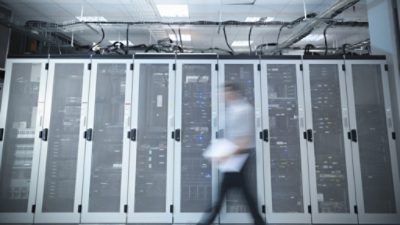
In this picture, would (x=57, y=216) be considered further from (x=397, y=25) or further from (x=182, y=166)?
(x=397, y=25)

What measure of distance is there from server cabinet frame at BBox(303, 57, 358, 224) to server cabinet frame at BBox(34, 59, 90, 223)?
2963 millimetres

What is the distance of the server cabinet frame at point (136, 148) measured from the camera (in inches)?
116

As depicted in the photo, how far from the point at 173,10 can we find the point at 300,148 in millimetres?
2936

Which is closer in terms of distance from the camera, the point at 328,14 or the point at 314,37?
the point at 328,14

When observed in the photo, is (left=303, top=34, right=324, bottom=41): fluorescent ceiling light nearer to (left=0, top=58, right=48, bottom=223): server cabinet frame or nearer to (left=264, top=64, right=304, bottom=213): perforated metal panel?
(left=264, top=64, right=304, bottom=213): perforated metal panel

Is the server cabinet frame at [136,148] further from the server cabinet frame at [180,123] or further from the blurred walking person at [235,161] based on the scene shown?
the blurred walking person at [235,161]

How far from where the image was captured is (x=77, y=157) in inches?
119

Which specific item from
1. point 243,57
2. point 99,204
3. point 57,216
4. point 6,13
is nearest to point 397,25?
point 243,57

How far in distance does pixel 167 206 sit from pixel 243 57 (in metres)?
2.22

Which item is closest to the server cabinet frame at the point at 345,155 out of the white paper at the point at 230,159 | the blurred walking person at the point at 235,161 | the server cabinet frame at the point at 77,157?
the blurred walking person at the point at 235,161

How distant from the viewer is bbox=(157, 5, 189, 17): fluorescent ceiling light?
148 inches

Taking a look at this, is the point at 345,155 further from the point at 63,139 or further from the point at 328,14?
the point at 63,139

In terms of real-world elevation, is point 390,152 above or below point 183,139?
below

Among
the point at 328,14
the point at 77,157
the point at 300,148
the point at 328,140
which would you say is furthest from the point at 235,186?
the point at 328,14
